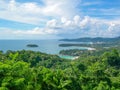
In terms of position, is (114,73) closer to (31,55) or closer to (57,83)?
(31,55)

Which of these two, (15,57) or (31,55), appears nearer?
(15,57)

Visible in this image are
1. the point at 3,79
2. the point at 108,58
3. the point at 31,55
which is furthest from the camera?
the point at 31,55

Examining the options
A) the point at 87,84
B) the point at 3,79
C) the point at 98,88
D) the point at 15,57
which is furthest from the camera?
the point at 87,84

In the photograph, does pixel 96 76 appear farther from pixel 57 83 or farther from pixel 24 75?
pixel 24 75

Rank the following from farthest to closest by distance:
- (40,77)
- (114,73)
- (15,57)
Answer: (114,73), (40,77), (15,57)

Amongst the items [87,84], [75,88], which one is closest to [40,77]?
[75,88]

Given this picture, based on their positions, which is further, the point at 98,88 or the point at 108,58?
the point at 108,58

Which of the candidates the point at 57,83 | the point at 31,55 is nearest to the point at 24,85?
the point at 57,83

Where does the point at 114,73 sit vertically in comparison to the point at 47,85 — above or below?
below

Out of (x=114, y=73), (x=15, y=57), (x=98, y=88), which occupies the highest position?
(x=15, y=57)
